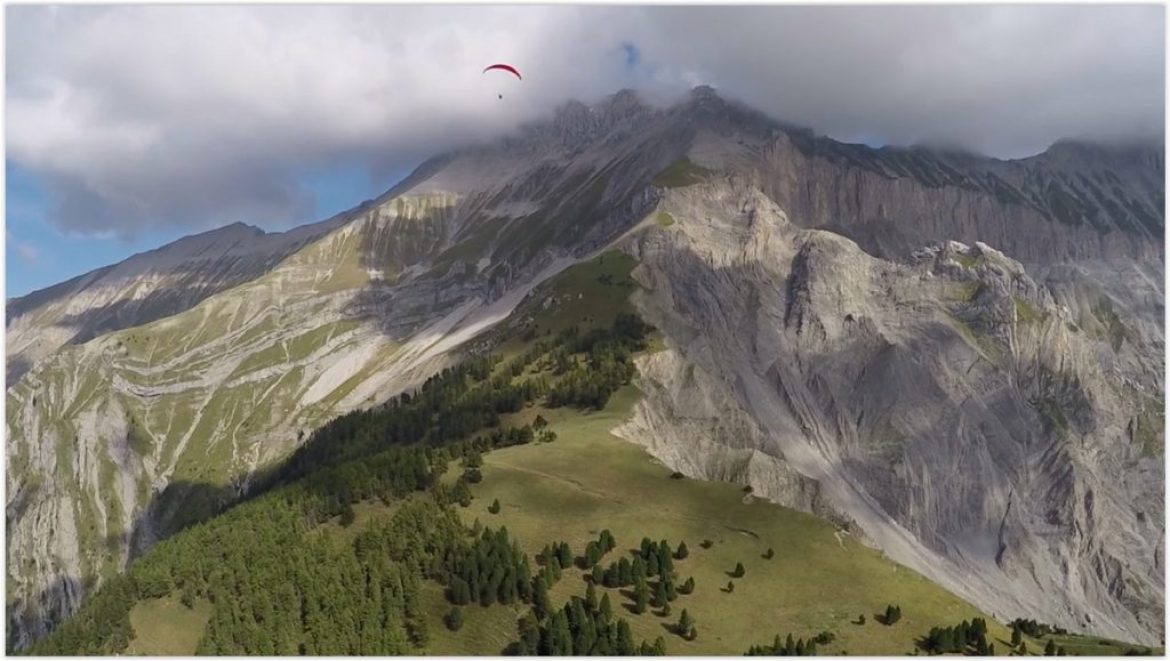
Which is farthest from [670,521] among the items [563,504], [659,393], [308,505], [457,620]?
[659,393]

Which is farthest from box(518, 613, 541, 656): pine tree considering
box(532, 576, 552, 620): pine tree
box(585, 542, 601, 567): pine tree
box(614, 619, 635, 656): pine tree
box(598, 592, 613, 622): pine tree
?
box(585, 542, 601, 567): pine tree

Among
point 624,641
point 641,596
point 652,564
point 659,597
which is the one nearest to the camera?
point 624,641

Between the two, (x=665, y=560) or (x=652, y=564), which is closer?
(x=665, y=560)

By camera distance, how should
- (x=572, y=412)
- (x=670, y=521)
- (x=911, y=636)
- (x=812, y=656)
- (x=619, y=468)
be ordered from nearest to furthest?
1. (x=812, y=656)
2. (x=911, y=636)
3. (x=670, y=521)
4. (x=619, y=468)
5. (x=572, y=412)

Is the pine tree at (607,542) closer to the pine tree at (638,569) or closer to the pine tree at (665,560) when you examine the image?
the pine tree at (638,569)

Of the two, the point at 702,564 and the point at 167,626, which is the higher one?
the point at 702,564

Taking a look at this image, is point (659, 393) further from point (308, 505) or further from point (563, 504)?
point (308, 505)

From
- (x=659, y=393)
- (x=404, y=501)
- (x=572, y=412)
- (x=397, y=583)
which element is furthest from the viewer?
(x=659, y=393)

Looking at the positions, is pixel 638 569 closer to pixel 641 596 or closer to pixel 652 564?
pixel 652 564

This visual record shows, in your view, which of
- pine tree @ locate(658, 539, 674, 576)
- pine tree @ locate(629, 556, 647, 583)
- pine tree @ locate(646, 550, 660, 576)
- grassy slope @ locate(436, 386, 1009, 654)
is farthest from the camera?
pine tree @ locate(646, 550, 660, 576)

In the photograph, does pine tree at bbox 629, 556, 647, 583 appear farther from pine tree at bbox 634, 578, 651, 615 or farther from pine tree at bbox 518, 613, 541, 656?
pine tree at bbox 518, 613, 541, 656

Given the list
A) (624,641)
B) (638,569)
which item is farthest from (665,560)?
(624,641)
